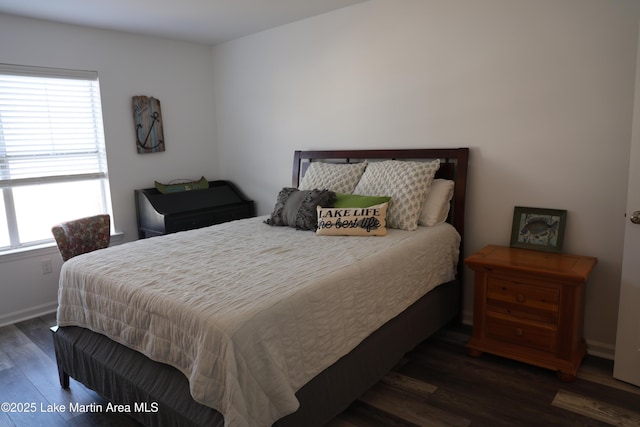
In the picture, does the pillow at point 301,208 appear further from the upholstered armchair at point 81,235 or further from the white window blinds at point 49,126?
the white window blinds at point 49,126

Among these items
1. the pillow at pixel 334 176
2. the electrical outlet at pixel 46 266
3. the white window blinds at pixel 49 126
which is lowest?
the electrical outlet at pixel 46 266

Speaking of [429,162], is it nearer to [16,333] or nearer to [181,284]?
[181,284]

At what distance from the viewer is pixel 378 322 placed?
7.09 feet

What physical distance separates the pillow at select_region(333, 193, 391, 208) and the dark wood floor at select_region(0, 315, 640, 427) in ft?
3.20

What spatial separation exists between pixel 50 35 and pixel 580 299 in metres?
4.20

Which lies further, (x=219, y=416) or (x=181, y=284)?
(x=181, y=284)

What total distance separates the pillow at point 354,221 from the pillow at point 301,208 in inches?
5.6

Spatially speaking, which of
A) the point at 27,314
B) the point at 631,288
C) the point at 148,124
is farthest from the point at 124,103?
the point at 631,288

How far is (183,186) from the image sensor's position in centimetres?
423

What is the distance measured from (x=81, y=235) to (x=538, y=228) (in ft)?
10.4

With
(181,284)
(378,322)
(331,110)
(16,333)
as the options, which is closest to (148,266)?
(181,284)

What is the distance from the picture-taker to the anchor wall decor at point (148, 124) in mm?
3994

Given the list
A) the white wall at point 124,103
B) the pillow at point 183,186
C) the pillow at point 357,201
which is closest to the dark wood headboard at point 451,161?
the pillow at point 357,201

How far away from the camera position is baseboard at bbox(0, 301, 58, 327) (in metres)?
3.34
